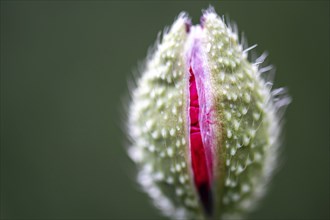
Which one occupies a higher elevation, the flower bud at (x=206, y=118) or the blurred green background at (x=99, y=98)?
the blurred green background at (x=99, y=98)

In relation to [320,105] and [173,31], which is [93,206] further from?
[173,31]

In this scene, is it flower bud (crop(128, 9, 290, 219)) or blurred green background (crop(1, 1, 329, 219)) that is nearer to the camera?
flower bud (crop(128, 9, 290, 219))

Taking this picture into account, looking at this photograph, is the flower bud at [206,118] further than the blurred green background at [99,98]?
No

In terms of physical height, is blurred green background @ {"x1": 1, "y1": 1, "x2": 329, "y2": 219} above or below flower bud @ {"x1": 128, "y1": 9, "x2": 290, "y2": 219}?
above

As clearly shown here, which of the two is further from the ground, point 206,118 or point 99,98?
point 99,98

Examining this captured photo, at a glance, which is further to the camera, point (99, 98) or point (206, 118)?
point (99, 98)
